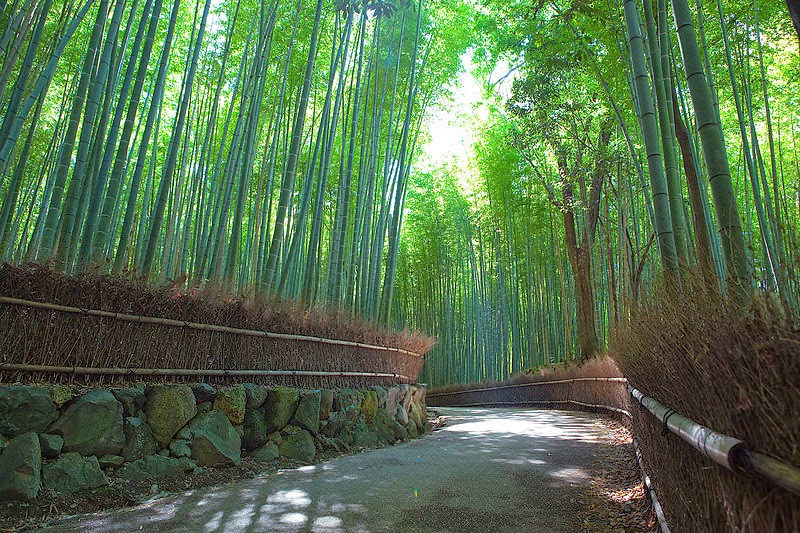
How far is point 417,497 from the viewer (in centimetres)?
273

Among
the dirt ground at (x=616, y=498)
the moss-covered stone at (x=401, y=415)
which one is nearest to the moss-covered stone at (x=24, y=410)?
the dirt ground at (x=616, y=498)

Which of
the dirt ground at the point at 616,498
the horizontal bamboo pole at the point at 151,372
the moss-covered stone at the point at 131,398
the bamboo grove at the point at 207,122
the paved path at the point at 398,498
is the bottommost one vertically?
the paved path at the point at 398,498

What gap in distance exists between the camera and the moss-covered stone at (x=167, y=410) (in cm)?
311

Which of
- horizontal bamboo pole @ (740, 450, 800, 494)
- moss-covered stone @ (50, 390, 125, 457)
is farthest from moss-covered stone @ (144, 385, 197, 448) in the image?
horizontal bamboo pole @ (740, 450, 800, 494)

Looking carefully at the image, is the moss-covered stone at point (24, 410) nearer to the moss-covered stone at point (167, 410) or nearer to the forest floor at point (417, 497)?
the forest floor at point (417, 497)

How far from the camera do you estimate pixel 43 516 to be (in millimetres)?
2314

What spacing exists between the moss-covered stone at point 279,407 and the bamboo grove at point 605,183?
2.55 m

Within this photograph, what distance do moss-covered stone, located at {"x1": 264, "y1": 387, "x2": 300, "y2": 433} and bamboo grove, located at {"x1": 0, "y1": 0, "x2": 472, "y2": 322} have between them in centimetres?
106

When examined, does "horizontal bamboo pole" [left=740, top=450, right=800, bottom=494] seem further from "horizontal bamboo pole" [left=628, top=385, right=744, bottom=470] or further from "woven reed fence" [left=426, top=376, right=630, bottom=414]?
"woven reed fence" [left=426, top=376, right=630, bottom=414]

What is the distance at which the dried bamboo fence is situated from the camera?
8.87 feet

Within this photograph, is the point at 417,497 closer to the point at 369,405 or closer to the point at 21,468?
the point at 21,468

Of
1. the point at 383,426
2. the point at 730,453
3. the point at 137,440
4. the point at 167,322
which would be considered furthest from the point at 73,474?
the point at 383,426

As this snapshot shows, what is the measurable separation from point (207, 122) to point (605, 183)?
20.1 feet

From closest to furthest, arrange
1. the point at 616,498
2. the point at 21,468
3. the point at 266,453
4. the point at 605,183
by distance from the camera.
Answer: the point at 21,468
the point at 616,498
the point at 266,453
the point at 605,183
